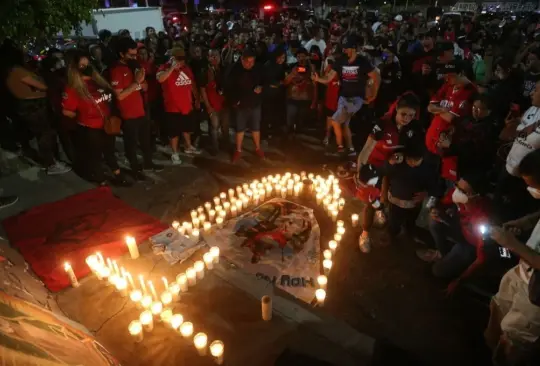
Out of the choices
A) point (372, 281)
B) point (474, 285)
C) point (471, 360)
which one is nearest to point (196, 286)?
point (372, 281)

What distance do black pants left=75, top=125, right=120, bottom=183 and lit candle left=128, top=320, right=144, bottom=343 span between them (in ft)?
11.4

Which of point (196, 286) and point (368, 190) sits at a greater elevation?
point (368, 190)

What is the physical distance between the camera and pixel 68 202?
5566mm

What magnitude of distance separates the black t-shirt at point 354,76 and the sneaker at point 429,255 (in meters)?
3.52

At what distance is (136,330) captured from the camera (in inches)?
126

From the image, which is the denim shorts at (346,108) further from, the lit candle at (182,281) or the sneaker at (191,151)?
the lit candle at (182,281)

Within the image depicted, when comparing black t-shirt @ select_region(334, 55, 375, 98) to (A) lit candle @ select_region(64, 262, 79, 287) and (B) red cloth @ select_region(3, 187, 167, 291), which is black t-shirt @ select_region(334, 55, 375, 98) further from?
(A) lit candle @ select_region(64, 262, 79, 287)

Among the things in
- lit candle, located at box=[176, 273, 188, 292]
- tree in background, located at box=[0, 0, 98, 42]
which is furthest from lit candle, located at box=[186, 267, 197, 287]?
tree in background, located at box=[0, 0, 98, 42]

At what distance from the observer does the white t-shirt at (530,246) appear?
261cm

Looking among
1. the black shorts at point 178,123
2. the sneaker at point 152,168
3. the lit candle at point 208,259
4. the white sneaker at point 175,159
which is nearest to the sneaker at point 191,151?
the white sneaker at point 175,159

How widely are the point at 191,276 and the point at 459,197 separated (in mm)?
2942

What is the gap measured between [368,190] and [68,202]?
4.41m

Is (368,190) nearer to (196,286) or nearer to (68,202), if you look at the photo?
(196,286)

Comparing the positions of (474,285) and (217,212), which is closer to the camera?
(474,285)
